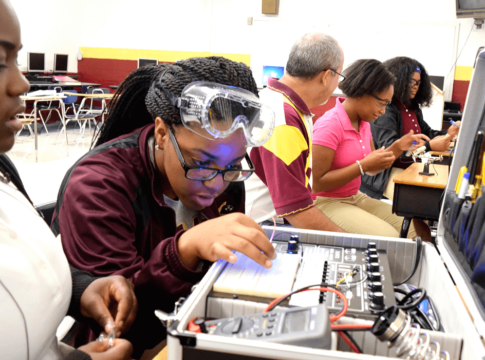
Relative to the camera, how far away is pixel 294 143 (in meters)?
1.75

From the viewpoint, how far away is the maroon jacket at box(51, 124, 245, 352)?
0.91 meters

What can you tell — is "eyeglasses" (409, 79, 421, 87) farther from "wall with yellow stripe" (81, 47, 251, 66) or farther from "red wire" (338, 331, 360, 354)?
"wall with yellow stripe" (81, 47, 251, 66)

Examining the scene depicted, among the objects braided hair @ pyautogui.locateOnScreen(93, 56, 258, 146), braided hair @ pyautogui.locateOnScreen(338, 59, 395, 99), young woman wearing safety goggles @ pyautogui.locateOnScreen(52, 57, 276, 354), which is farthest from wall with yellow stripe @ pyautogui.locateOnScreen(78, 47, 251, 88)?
young woman wearing safety goggles @ pyautogui.locateOnScreen(52, 57, 276, 354)

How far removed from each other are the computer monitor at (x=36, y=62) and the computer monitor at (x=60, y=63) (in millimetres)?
433

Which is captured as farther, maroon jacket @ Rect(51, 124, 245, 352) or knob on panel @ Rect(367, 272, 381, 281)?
maroon jacket @ Rect(51, 124, 245, 352)

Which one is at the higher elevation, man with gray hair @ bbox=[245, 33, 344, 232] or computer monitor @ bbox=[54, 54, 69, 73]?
computer monitor @ bbox=[54, 54, 69, 73]

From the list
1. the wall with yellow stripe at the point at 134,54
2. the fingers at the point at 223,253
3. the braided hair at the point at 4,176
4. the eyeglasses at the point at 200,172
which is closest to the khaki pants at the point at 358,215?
the eyeglasses at the point at 200,172

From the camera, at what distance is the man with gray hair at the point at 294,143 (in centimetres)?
171

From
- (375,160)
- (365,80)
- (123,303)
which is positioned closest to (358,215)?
(375,160)

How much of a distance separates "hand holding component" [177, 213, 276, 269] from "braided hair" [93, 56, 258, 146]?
0.32 meters

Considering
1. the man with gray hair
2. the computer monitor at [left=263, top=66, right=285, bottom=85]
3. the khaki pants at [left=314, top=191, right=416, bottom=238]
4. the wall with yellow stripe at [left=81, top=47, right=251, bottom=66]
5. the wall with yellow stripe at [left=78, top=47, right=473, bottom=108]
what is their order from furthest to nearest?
1. the wall with yellow stripe at [left=78, top=47, right=473, bottom=108]
2. the wall with yellow stripe at [left=81, top=47, right=251, bottom=66]
3. the computer monitor at [left=263, top=66, right=285, bottom=85]
4. the khaki pants at [left=314, top=191, right=416, bottom=238]
5. the man with gray hair

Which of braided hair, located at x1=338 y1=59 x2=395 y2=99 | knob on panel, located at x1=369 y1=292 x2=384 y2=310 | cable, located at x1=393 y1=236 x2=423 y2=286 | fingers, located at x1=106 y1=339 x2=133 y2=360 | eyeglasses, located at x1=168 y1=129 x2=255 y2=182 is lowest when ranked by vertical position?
fingers, located at x1=106 y1=339 x2=133 y2=360

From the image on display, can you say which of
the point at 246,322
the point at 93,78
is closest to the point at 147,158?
the point at 246,322

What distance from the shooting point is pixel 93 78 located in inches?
415
